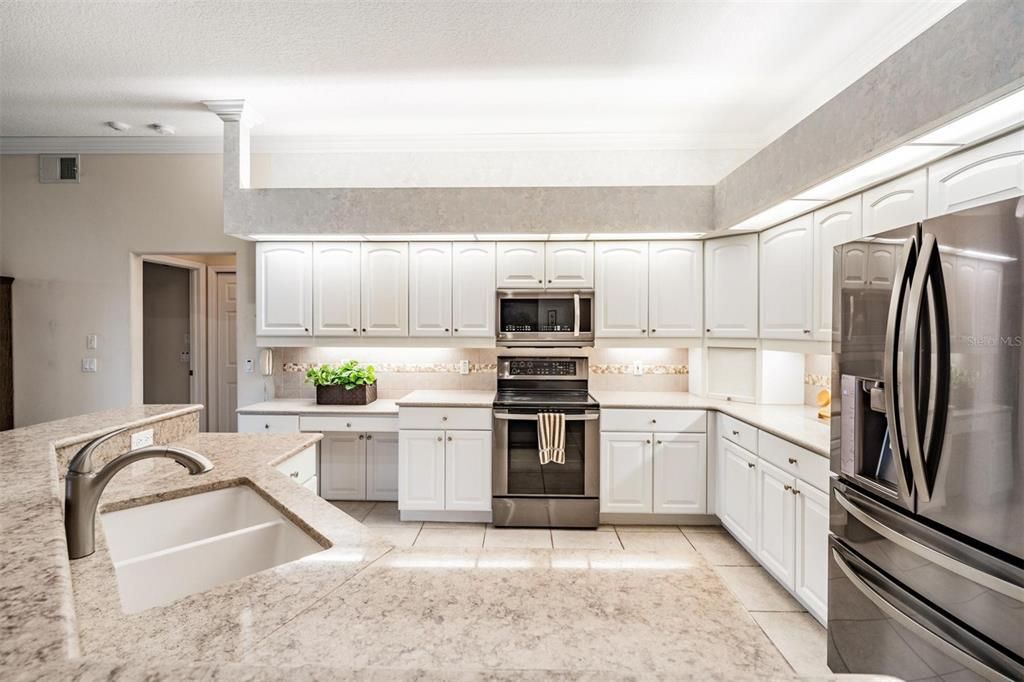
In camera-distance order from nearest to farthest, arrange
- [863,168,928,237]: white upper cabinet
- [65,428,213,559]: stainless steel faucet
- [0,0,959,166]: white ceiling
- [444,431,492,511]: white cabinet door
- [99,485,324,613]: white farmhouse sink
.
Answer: [65,428,213,559]: stainless steel faucet < [99,485,324,613]: white farmhouse sink < [863,168,928,237]: white upper cabinet < [0,0,959,166]: white ceiling < [444,431,492,511]: white cabinet door

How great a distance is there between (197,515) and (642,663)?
60.6 inches

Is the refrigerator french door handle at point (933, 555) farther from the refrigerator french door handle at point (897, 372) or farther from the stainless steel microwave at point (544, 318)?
the stainless steel microwave at point (544, 318)

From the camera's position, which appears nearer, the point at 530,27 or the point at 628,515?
the point at 530,27

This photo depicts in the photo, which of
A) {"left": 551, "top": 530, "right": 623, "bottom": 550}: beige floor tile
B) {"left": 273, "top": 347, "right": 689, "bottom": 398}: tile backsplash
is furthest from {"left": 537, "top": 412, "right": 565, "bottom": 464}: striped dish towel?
{"left": 273, "top": 347, "right": 689, "bottom": 398}: tile backsplash

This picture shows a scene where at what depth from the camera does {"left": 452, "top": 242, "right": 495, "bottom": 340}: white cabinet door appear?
3818mm

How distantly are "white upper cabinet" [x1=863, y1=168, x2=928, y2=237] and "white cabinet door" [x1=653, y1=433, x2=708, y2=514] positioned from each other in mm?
1743

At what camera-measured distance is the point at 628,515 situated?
3.52m

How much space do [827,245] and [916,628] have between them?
1841mm

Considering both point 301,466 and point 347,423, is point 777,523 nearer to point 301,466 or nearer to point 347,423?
point 301,466

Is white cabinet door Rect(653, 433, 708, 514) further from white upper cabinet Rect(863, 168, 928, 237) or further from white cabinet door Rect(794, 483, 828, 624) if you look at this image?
white upper cabinet Rect(863, 168, 928, 237)

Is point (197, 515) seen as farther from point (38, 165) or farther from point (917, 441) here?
point (38, 165)

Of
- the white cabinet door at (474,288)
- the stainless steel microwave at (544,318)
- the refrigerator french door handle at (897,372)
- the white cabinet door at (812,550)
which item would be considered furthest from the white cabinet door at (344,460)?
the refrigerator french door handle at (897,372)

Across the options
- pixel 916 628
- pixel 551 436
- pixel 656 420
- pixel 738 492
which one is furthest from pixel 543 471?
pixel 916 628

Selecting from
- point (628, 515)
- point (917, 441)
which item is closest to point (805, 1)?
point (917, 441)
